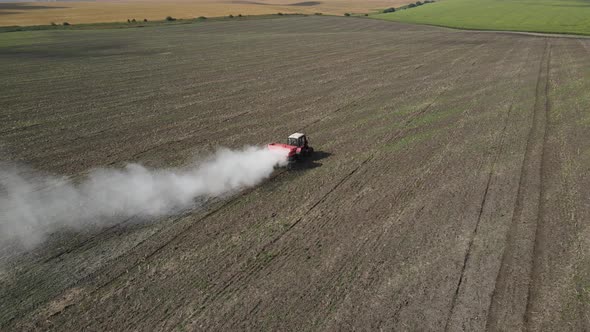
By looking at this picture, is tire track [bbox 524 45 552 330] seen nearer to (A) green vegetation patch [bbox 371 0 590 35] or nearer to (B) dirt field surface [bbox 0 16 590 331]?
(B) dirt field surface [bbox 0 16 590 331]

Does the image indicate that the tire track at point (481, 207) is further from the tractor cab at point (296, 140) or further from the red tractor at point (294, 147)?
the tractor cab at point (296, 140)

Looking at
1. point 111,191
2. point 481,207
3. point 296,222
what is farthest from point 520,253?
point 111,191

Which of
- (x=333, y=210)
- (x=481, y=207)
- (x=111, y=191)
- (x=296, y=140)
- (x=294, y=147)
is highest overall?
(x=296, y=140)

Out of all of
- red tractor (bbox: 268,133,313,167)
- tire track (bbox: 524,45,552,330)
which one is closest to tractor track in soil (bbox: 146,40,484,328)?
red tractor (bbox: 268,133,313,167)

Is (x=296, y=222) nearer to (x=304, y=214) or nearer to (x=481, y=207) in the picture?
(x=304, y=214)

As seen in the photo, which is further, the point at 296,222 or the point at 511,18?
the point at 511,18

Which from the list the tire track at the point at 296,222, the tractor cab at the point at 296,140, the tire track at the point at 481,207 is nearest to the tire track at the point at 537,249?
the tire track at the point at 481,207

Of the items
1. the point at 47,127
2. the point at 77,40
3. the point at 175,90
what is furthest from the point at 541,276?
the point at 77,40
